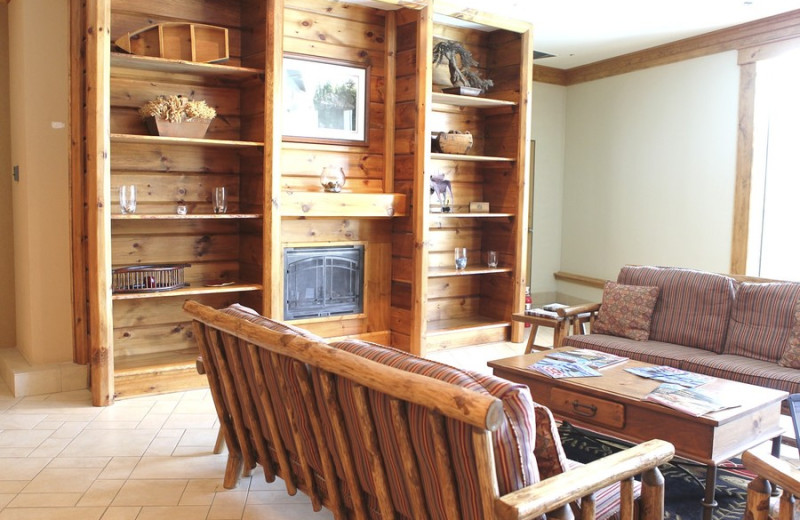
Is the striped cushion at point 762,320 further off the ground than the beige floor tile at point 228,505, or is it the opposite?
the striped cushion at point 762,320

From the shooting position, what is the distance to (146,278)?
445 cm

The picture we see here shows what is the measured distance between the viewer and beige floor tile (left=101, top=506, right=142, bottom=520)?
281 centimetres

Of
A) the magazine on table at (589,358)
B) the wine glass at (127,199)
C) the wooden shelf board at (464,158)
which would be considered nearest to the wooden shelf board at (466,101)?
the wooden shelf board at (464,158)

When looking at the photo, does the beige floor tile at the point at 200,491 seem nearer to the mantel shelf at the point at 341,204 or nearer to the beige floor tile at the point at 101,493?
the beige floor tile at the point at 101,493

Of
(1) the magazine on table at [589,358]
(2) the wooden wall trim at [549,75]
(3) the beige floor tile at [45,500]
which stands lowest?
(3) the beige floor tile at [45,500]

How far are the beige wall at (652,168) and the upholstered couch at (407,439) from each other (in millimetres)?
4662

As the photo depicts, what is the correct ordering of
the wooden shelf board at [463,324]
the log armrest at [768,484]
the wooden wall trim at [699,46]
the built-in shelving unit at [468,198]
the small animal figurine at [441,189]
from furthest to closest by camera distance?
the wooden shelf board at [463,324]
the small animal figurine at [441,189]
the wooden wall trim at [699,46]
the built-in shelving unit at [468,198]
the log armrest at [768,484]

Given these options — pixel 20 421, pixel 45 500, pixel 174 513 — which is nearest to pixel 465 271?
pixel 20 421

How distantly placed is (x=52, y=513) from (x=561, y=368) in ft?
7.60

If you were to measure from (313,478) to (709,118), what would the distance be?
522 centimetres

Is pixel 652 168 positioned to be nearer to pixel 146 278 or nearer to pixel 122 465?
pixel 146 278

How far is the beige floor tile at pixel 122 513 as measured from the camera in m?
2.81

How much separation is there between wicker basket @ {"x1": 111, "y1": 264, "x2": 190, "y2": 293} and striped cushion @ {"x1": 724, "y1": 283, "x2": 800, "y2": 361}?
3.39 metres

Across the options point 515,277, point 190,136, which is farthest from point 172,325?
point 515,277
